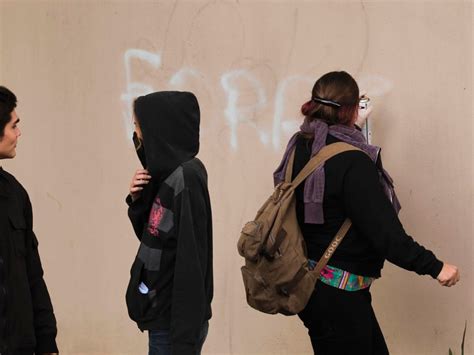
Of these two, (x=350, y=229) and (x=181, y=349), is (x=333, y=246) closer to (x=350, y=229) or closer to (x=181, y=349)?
(x=350, y=229)

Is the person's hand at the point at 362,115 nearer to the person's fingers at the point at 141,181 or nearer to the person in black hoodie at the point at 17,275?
the person's fingers at the point at 141,181

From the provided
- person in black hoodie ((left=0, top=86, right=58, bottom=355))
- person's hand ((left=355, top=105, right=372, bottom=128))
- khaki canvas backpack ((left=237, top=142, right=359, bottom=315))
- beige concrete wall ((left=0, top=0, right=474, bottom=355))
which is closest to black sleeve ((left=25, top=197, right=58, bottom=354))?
person in black hoodie ((left=0, top=86, right=58, bottom=355))

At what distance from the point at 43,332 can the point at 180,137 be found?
0.93 meters

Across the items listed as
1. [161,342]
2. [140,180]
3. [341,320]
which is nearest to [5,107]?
[140,180]

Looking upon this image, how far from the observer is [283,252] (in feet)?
10.9

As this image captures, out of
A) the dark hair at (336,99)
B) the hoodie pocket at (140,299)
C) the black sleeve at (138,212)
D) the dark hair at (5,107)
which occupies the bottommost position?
the hoodie pocket at (140,299)

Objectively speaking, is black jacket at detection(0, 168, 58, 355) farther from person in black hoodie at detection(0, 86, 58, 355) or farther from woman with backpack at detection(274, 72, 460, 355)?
woman with backpack at detection(274, 72, 460, 355)

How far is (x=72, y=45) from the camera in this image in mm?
4996

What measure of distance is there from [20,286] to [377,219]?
1409 mm

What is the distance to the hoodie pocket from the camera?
303 cm

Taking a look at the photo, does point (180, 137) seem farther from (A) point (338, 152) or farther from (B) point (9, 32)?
(B) point (9, 32)

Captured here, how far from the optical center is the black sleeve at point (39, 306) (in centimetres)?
311

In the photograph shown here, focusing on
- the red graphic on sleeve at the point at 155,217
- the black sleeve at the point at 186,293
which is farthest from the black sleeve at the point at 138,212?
the black sleeve at the point at 186,293

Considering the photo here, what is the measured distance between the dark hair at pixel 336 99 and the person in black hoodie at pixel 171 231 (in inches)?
21.8
